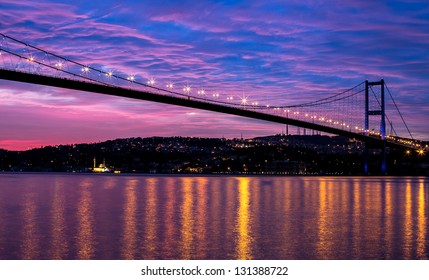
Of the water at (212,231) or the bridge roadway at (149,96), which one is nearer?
the water at (212,231)

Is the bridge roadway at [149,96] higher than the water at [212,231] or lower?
higher

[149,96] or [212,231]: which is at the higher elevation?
[149,96]

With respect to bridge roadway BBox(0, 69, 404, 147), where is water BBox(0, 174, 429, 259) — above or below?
below

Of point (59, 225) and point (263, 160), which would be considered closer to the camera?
point (59, 225)

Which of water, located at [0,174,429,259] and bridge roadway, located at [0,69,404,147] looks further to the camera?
bridge roadway, located at [0,69,404,147]

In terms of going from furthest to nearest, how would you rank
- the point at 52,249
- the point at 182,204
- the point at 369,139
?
1. the point at 369,139
2. the point at 182,204
3. the point at 52,249

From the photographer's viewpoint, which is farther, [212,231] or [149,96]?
[149,96]

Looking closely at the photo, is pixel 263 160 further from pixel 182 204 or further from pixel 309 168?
pixel 182 204
